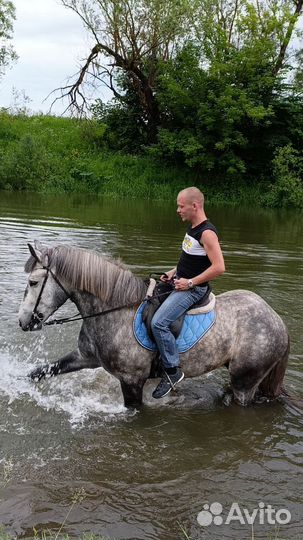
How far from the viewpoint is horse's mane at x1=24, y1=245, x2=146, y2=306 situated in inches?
227

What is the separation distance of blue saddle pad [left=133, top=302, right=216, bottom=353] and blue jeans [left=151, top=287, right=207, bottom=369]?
0.47 ft

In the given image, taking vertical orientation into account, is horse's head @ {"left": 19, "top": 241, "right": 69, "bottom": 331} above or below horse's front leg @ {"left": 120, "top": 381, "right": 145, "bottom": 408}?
above

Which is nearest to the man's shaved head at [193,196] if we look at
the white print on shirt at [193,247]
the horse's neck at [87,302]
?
the white print on shirt at [193,247]

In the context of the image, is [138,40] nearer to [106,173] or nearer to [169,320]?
[106,173]

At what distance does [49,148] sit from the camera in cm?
3775

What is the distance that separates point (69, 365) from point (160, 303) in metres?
1.37

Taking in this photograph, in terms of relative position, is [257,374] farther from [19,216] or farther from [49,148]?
[49,148]

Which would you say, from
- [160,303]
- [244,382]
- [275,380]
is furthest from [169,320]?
[275,380]

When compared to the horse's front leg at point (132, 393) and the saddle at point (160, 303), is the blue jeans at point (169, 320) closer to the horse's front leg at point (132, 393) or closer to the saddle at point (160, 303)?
the saddle at point (160, 303)

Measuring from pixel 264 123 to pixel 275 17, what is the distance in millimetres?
7769

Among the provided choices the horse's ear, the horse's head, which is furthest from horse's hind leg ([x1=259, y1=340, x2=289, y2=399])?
the horse's ear

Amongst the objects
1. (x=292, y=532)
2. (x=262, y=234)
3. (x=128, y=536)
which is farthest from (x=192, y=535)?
(x=262, y=234)

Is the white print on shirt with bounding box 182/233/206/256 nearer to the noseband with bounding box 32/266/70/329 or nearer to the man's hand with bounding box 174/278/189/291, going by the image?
the man's hand with bounding box 174/278/189/291

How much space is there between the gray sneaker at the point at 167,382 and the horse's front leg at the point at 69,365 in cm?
80
